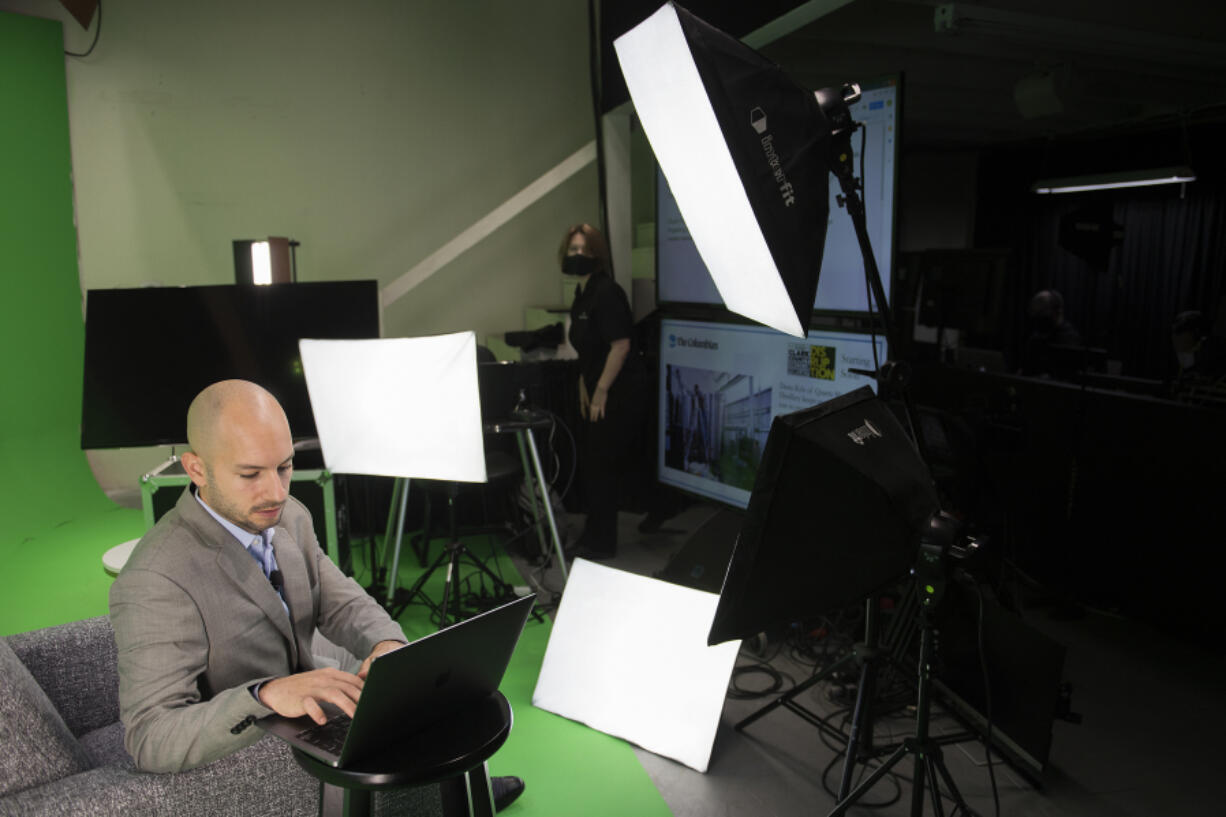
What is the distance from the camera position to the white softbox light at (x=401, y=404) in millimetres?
2555

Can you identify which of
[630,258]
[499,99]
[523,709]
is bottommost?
[523,709]

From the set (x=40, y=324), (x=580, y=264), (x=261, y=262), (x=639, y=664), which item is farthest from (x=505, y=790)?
(x=40, y=324)

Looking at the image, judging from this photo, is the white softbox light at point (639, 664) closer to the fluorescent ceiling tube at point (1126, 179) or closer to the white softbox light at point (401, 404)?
the white softbox light at point (401, 404)

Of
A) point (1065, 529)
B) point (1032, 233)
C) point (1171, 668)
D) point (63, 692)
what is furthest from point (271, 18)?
point (1032, 233)

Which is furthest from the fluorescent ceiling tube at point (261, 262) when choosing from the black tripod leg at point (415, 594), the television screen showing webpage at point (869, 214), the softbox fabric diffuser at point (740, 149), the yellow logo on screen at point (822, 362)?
the softbox fabric diffuser at point (740, 149)

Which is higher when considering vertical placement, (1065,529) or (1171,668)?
(1065,529)

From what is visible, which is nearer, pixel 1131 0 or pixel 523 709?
pixel 523 709

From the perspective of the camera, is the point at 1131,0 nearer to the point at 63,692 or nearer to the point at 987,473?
the point at 987,473

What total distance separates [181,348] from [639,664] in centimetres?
200

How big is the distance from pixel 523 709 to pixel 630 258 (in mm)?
3299

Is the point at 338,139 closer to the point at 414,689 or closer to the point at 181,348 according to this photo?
the point at 181,348

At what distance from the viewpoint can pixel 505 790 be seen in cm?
221

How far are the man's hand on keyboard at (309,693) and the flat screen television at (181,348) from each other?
199 centimetres

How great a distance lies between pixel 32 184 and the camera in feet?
14.2
